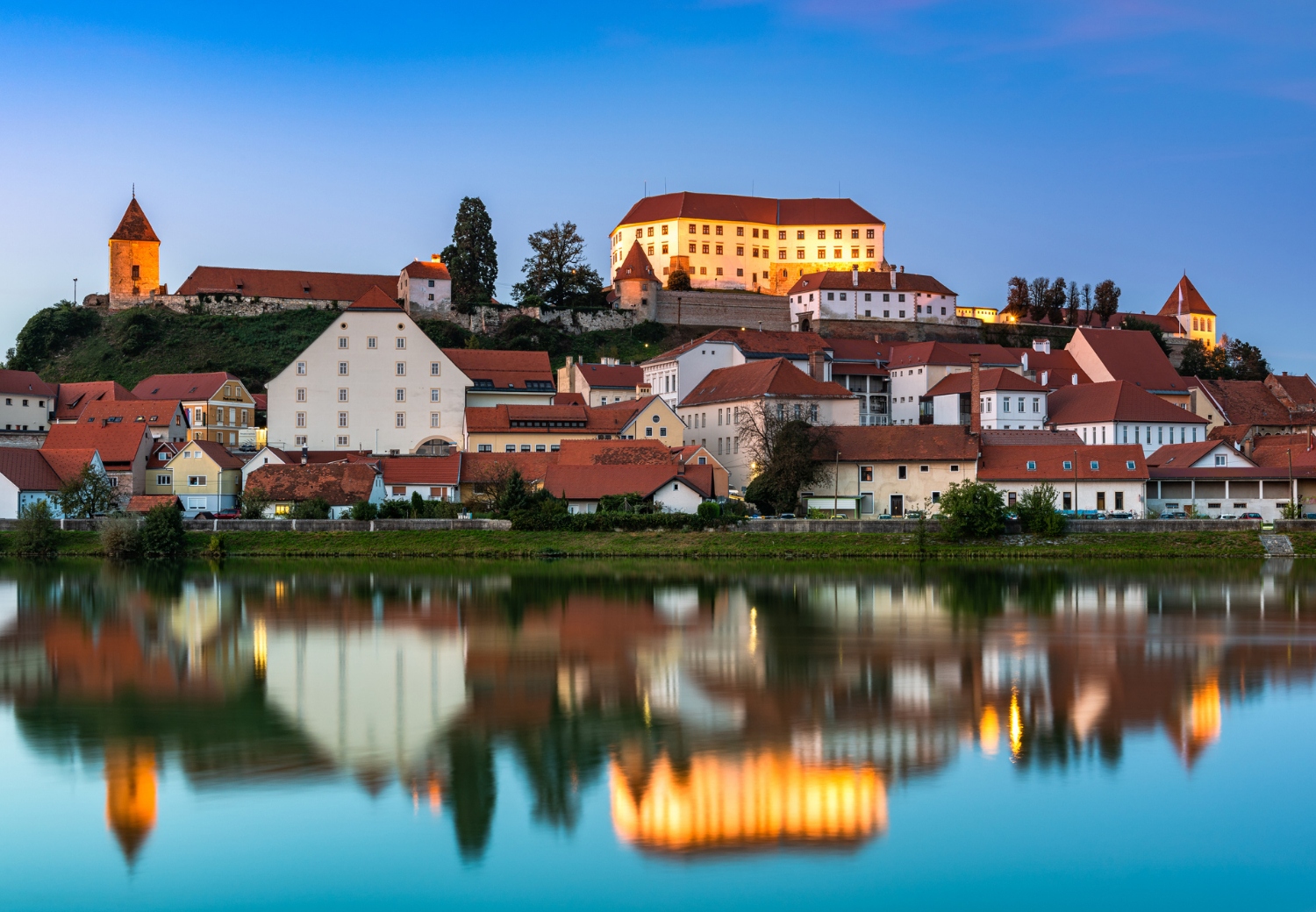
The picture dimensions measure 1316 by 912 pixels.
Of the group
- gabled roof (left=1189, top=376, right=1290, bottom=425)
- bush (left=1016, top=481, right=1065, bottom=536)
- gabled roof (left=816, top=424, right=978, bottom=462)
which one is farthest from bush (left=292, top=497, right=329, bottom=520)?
gabled roof (left=1189, top=376, right=1290, bottom=425)

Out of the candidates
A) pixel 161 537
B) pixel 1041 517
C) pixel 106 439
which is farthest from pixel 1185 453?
pixel 106 439

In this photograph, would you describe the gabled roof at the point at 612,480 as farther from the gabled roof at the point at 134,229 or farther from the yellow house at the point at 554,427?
the gabled roof at the point at 134,229

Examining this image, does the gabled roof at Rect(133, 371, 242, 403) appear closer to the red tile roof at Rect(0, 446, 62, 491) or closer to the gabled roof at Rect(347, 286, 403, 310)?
the gabled roof at Rect(347, 286, 403, 310)

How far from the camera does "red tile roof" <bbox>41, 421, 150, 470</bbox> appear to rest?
55.9m

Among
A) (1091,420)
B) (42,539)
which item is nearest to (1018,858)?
(42,539)

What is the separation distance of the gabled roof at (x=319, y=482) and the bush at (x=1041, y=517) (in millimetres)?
25432

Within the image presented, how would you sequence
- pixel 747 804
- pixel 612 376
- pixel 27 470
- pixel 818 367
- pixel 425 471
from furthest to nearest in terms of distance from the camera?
pixel 612 376 → pixel 818 367 → pixel 425 471 → pixel 27 470 → pixel 747 804

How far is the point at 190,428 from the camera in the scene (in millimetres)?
66062

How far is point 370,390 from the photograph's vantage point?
64062 millimetres

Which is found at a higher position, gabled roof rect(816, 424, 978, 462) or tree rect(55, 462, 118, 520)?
gabled roof rect(816, 424, 978, 462)

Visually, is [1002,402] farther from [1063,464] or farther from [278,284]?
[278,284]

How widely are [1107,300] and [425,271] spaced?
52178 mm

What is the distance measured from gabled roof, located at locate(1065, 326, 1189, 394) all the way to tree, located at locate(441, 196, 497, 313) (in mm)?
38613

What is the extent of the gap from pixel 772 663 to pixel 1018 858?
10020mm
